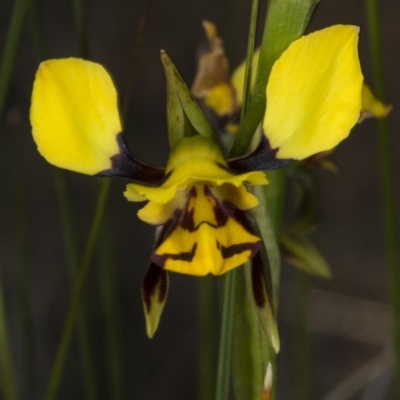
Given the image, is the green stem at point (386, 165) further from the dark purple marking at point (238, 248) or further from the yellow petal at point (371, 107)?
the dark purple marking at point (238, 248)

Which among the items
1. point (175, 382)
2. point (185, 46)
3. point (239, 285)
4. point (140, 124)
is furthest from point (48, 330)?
point (239, 285)

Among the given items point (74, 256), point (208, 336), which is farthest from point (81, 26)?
point (208, 336)

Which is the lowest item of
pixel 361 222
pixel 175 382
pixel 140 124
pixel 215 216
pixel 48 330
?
pixel 175 382

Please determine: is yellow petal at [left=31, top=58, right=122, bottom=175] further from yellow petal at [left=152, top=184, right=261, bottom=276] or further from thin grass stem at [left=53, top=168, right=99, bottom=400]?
thin grass stem at [left=53, top=168, right=99, bottom=400]

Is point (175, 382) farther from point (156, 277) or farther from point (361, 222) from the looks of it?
point (156, 277)

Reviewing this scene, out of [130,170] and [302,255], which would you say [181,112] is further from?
[302,255]

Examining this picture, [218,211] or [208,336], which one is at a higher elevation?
[218,211]

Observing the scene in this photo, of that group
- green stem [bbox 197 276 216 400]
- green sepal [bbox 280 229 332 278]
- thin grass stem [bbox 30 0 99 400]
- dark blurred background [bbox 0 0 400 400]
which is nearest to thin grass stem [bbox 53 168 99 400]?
thin grass stem [bbox 30 0 99 400]
